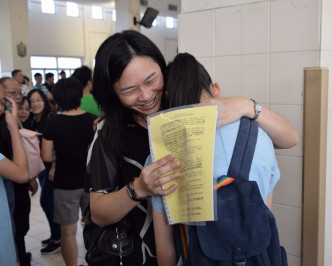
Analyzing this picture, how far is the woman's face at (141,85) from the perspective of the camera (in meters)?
1.18

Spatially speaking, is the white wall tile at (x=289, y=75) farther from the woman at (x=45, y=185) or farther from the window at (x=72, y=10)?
the window at (x=72, y=10)

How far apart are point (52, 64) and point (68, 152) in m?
11.7

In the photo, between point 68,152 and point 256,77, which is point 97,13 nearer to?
point 68,152

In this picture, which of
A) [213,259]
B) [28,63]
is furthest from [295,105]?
[28,63]

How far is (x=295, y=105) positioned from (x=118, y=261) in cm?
102

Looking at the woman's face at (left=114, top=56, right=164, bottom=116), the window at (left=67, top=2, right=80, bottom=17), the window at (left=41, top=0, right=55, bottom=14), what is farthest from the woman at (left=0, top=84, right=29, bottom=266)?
the window at (left=67, top=2, right=80, bottom=17)

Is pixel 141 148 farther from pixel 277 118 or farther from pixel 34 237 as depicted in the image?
pixel 34 237

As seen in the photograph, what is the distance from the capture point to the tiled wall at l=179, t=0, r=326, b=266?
1.62 metres

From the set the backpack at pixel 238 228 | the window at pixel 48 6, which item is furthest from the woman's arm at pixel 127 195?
the window at pixel 48 6

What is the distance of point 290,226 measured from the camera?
1.74 meters

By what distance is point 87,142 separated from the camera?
2.90 meters

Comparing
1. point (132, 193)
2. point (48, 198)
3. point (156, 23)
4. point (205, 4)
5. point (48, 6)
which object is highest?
point (48, 6)

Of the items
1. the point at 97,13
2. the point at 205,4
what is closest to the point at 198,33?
the point at 205,4

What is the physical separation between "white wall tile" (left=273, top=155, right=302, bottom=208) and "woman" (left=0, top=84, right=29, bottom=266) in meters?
1.38
